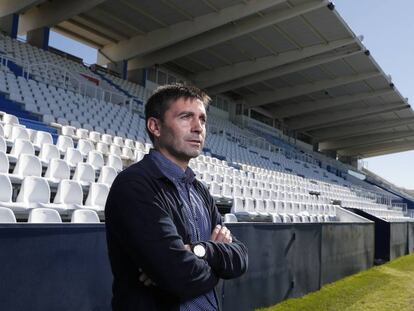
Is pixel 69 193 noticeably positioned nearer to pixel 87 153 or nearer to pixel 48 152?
pixel 48 152

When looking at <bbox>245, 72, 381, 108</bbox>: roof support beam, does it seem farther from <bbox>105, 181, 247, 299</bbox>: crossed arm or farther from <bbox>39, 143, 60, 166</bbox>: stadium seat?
<bbox>105, 181, 247, 299</bbox>: crossed arm

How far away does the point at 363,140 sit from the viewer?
40.5 m

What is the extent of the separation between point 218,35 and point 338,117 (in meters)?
15.1

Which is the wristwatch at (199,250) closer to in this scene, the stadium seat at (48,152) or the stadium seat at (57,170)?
the stadium seat at (57,170)

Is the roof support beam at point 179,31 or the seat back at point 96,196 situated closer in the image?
the seat back at point 96,196

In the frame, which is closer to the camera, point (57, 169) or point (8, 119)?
point (57, 169)

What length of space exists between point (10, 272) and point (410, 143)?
151ft

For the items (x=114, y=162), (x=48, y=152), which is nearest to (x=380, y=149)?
(x=114, y=162)

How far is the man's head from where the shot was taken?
151cm

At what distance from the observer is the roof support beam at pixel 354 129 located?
113 ft

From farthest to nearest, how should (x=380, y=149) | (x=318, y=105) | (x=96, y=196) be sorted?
(x=380, y=149) < (x=318, y=105) < (x=96, y=196)

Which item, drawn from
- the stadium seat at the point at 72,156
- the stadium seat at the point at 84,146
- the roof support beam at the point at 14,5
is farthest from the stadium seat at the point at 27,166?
the roof support beam at the point at 14,5

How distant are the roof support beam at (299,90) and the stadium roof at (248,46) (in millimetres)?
57

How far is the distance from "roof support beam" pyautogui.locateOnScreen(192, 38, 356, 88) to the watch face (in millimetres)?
20921
